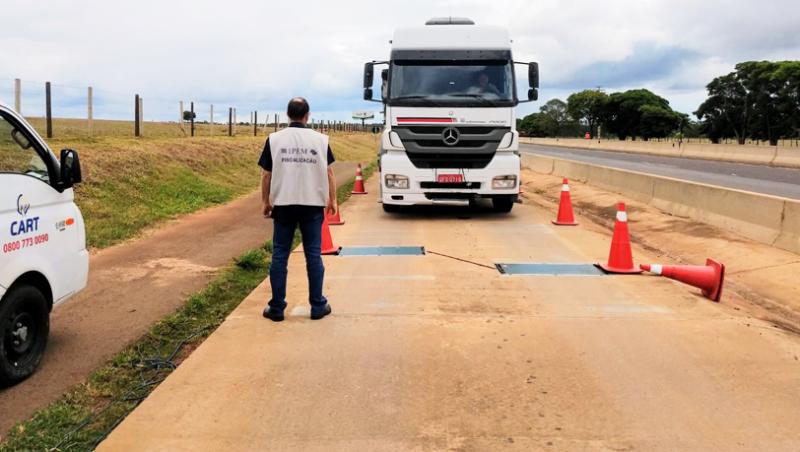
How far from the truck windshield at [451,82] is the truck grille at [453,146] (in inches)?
17.9

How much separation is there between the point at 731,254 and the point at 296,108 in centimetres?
623

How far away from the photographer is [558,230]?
417 inches

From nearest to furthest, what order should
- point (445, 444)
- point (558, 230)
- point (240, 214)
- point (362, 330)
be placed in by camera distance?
point (445, 444) < point (362, 330) < point (558, 230) < point (240, 214)

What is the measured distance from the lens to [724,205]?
984 centimetres

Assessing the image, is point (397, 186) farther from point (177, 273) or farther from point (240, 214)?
point (177, 273)

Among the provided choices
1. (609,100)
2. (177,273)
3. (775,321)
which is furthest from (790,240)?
(609,100)

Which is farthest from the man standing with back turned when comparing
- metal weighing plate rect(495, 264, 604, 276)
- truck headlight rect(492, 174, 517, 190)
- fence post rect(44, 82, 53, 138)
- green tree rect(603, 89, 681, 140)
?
green tree rect(603, 89, 681, 140)

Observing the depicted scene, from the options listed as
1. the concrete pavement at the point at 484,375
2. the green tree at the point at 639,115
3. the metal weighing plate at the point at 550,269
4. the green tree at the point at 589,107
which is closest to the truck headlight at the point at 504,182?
the metal weighing plate at the point at 550,269

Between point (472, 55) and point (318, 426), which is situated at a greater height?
point (472, 55)

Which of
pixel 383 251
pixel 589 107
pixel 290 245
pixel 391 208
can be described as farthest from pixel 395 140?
pixel 589 107

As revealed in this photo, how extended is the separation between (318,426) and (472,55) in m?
9.07

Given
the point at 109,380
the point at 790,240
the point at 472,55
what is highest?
the point at 472,55

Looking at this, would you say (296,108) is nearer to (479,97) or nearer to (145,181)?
(479,97)

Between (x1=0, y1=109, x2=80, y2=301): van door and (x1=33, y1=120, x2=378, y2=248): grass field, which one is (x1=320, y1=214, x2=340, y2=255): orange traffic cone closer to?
(x1=33, y1=120, x2=378, y2=248): grass field
